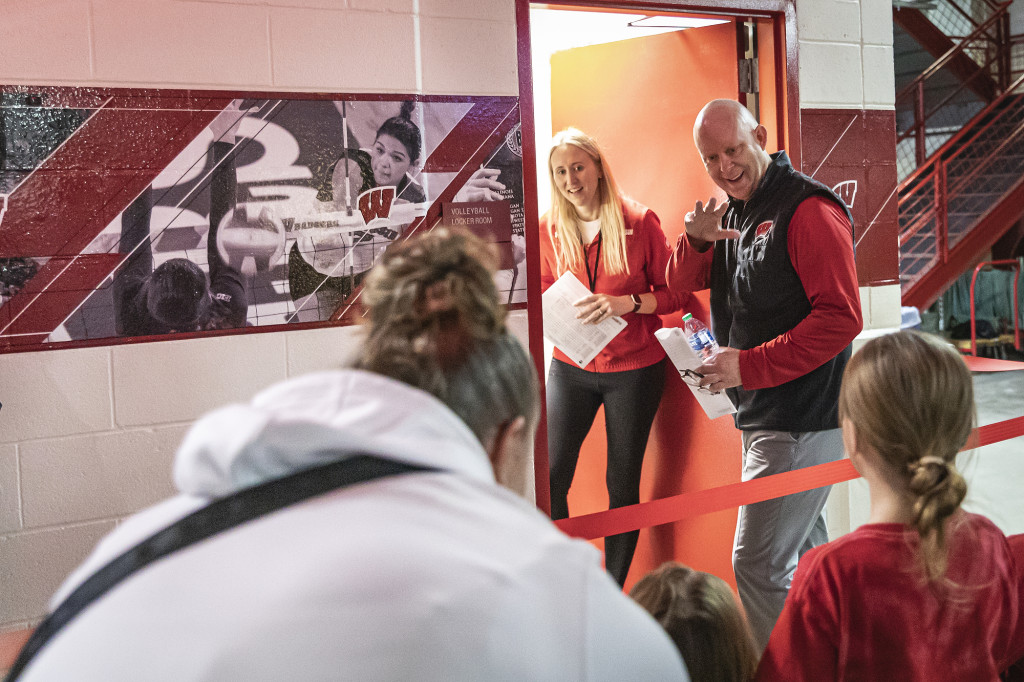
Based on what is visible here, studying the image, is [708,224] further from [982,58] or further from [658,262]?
[982,58]

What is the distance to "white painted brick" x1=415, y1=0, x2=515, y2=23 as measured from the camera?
250 cm

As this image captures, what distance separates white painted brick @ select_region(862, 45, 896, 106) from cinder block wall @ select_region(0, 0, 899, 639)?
1.64m

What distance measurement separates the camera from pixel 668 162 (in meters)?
3.34

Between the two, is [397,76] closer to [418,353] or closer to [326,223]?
[326,223]

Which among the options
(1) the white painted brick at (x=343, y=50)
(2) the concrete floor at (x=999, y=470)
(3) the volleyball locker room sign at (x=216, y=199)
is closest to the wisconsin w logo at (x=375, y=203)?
(3) the volleyball locker room sign at (x=216, y=199)

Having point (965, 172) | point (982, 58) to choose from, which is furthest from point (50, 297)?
point (982, 58)

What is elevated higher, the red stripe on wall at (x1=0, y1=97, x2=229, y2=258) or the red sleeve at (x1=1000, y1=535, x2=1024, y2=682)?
the red stripe on wall at (x1=0, y1=97, x2=229, y2=258)

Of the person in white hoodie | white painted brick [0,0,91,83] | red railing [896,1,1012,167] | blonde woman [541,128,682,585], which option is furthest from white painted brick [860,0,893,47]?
red railing [896,1,1012,167]

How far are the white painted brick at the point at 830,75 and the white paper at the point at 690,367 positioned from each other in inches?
39.9

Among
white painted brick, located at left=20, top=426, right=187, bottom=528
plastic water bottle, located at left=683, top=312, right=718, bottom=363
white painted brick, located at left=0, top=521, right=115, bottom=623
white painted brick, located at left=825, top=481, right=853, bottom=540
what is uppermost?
plastic water bottle, located at left=683, top=312, right=718, bottom=363

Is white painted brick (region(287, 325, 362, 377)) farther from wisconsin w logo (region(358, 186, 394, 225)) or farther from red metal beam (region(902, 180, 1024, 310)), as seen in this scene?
red metal beam (region(902, 180, 1024, 310))

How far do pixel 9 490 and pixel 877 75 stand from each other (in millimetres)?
3188

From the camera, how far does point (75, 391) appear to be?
2180 mm

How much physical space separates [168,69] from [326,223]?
0.55m
